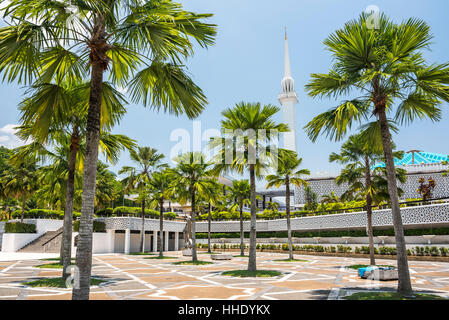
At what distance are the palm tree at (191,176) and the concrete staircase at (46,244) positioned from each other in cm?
2163

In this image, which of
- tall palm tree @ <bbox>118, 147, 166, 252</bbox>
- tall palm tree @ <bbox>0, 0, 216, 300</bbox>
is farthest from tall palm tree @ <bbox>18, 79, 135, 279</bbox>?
tall palm tree @ <bbox>118, 147, 166, 252</bbox>

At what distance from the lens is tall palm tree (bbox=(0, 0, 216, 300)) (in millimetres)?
5840

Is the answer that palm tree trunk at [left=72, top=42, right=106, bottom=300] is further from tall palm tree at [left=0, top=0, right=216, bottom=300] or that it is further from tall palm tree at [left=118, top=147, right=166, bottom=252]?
tall palm tree at [left=118, top=147, right=166, bottom=252]

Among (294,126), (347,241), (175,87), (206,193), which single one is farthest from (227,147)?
(294,126)

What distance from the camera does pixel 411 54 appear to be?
1019 cm

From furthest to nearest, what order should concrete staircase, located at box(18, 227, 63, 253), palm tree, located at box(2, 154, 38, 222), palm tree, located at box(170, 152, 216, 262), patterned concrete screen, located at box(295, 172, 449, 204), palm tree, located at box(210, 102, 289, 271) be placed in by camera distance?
1. patterned concrete screen, located at box(295, 172, 449, 204)
2. concrete staircase, located at box(18, 227, 63, 253)
3. palm tree, located at box(2, 154, 38, 222)
4. palm tree, located at box(170, 152, 216, 262)
5. palm tree, located at box(210, 102, 289, 271)

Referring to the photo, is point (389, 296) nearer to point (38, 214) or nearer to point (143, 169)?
Result: point (143, 169)

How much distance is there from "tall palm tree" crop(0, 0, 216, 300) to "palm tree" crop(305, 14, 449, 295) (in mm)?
5176

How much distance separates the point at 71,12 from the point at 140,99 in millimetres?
2337

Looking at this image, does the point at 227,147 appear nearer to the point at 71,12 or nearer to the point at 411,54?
the point at 411,54

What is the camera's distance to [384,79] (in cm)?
1036

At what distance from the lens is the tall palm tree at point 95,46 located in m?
5.84

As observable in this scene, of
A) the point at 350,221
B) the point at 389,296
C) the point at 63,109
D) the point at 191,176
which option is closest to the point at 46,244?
the point at 191,176

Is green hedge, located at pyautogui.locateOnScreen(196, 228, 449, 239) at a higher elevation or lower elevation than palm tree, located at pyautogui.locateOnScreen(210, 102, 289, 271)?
lower
